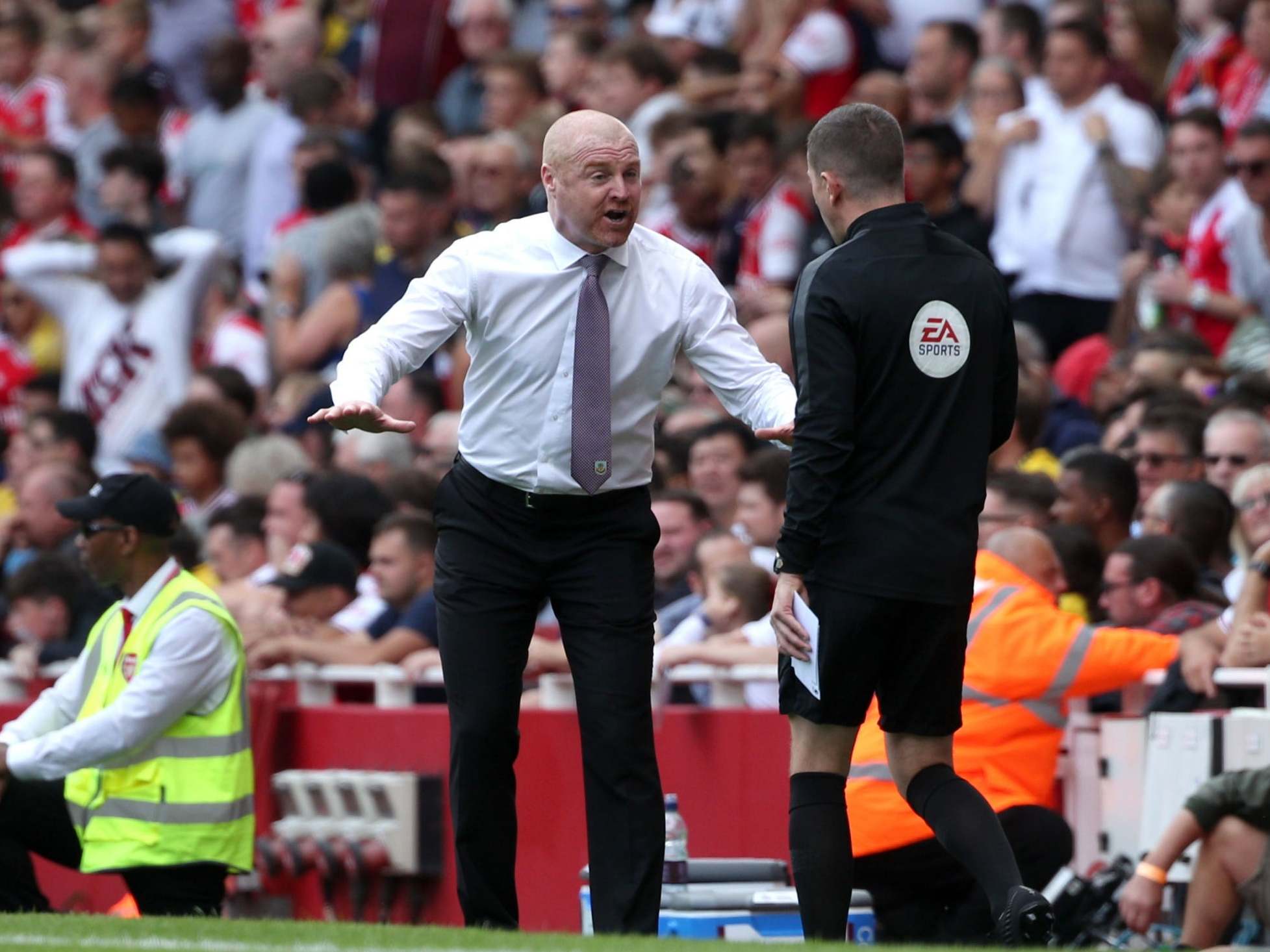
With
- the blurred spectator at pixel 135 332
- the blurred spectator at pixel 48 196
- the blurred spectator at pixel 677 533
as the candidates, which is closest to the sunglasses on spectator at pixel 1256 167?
the blurred spectator at pixel 677 533

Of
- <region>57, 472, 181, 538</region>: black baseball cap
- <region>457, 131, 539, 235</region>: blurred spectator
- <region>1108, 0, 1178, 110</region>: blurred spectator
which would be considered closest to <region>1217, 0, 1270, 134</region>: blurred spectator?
<region>1108, 0, 1178, 110</region>: blurred spectator

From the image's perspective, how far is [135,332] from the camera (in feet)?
52.0

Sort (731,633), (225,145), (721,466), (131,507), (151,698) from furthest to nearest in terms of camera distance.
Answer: (225,145), (721,466), (731,633), (131,507), (151,698)

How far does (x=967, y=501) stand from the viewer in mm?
6500

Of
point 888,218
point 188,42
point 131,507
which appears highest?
point 188,42

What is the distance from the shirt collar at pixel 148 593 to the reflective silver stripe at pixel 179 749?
1.51 ft

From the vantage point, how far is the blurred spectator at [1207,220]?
1238 cm

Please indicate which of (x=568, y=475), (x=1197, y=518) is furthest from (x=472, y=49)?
(x=568, y=475)

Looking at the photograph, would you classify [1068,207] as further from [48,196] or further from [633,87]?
[48,196]

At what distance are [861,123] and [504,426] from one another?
1.26 metres

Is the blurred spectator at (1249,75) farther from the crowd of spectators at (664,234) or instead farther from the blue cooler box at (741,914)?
the blue cooler box at (741,914)

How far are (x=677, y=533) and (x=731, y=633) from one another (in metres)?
1.45

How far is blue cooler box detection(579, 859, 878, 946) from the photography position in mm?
7500

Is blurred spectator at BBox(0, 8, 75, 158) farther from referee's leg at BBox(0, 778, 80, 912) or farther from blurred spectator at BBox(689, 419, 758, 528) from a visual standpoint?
referee's leg at BBox(0, 778, 80, 912)
